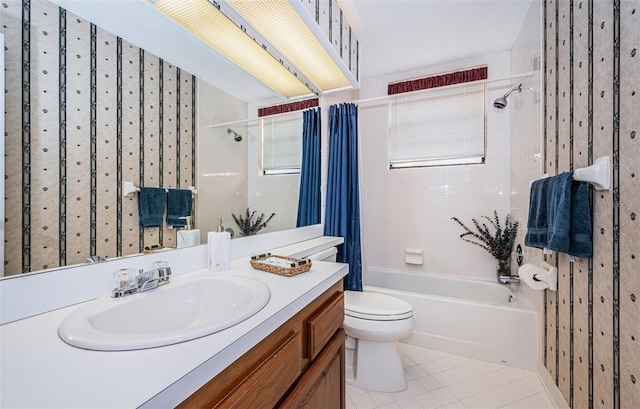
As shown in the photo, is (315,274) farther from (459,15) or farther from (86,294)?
(459,15)

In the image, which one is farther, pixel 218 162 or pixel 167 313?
pixel 218 162

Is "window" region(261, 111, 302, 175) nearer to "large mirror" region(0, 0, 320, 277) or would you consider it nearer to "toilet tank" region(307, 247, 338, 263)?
"large mirror" region(0, 0, 320, 277)

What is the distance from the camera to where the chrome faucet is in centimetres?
82

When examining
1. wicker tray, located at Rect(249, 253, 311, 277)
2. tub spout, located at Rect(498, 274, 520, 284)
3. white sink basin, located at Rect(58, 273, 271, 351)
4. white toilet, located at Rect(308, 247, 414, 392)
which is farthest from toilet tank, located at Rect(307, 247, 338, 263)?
tub spout, located at Rect(498, 274, 520, 284)

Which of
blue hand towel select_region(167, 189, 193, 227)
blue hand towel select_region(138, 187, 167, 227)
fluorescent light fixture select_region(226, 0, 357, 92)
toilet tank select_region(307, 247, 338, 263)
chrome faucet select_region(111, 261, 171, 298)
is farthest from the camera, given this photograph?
toilet tank select_region(307, 247, 338, 263)

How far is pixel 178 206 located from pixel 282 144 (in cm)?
84

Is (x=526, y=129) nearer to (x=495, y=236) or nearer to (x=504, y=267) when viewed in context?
(x=495, y=236)

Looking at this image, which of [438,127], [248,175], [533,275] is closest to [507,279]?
[533,275]

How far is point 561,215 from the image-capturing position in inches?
47.4

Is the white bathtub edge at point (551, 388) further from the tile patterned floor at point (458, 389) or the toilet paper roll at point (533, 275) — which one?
the toilet paper roll at point (533, 275)

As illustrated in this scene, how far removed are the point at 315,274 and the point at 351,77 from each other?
57.1 inches

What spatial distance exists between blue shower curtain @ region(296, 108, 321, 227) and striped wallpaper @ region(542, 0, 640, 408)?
144 centimetres

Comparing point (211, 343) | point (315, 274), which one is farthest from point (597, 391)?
point (211, 343)

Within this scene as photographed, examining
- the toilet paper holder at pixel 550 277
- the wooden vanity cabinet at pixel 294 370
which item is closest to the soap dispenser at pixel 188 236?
the wooden vanity cabinet at pixel 294 370
